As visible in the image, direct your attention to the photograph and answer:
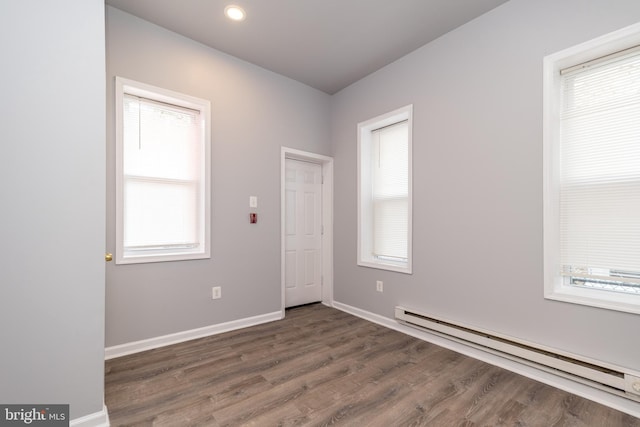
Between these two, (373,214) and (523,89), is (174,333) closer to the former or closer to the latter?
(373,214)

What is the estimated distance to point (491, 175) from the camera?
93.4 inches

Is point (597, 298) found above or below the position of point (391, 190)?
below

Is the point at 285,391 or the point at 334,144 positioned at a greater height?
the point at 334,144

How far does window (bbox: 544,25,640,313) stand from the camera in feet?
6.04

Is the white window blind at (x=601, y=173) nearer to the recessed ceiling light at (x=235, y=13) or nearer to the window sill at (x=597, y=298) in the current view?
the window sill at (x=597, y=298)

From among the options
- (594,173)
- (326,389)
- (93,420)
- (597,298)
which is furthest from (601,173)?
(93,420)

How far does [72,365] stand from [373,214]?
2976mm

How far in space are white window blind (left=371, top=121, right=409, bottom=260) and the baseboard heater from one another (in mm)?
845

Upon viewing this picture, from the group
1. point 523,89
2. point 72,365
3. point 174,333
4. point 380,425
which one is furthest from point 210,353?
point 523,89

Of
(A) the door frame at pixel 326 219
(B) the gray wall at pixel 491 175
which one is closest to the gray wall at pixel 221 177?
(A) the door frame at pixel 326 219

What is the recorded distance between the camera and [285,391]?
1.92 m

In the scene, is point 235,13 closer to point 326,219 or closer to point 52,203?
point 52,203

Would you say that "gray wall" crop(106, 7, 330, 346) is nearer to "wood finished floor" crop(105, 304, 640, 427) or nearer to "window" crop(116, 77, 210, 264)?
"window" crop(116, 77, 210, 264)

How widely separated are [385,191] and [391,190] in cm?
9
